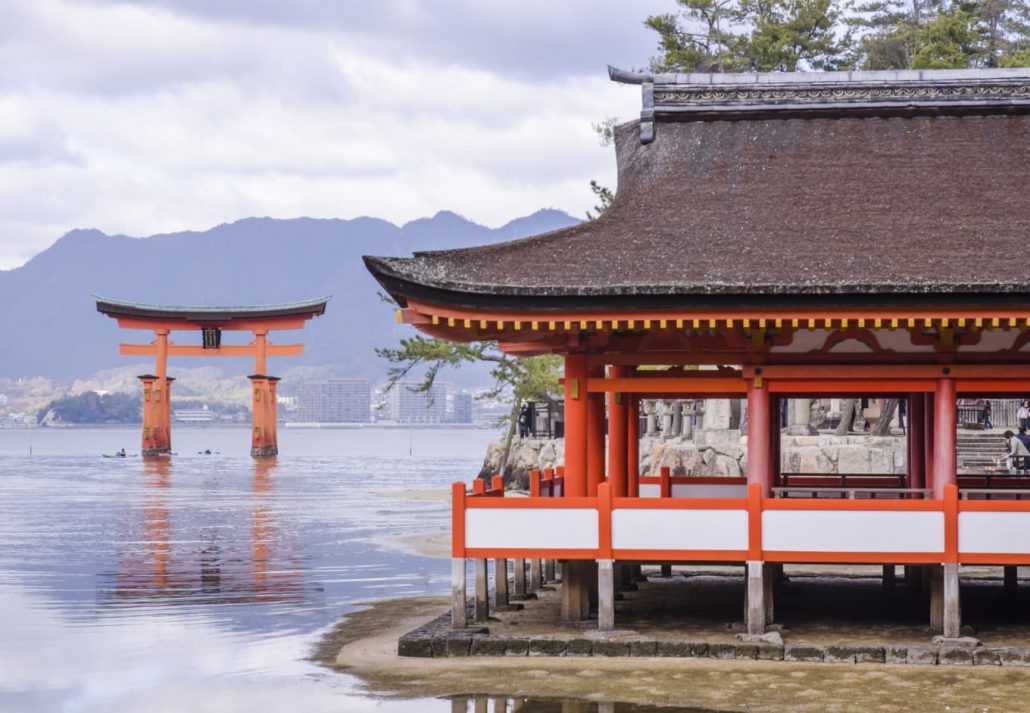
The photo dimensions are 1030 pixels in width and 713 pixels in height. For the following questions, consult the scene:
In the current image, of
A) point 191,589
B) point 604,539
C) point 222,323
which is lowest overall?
point 191,589

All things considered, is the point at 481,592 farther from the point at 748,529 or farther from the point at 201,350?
the point at 201,350

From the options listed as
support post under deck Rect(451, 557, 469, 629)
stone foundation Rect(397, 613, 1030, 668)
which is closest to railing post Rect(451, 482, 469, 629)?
support post under deck Rect(451, 557, 469, 629)

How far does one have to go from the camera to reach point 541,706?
47.7 feet

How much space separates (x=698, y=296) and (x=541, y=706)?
16.7 ft

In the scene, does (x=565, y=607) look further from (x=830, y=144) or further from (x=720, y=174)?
(x=830, y=144)

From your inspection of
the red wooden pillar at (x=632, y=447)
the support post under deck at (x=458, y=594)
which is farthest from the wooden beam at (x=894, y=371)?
the support post under deck at (x=458, y=594)

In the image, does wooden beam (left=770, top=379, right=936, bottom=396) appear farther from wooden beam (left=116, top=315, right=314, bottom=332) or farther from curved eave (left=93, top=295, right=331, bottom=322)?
wooden beam (left=116, top=315, right=314, bottom=332)

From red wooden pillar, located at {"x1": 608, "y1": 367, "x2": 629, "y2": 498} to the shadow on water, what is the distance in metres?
6.27

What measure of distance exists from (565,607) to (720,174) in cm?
631

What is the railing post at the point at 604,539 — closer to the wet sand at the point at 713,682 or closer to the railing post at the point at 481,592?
the wet sand at the point at 713,682

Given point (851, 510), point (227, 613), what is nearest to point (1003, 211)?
point (851, 510)

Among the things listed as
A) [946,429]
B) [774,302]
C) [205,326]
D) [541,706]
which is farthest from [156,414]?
[541,706]

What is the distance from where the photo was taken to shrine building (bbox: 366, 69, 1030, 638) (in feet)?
55.2

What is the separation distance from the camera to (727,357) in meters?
18.4
